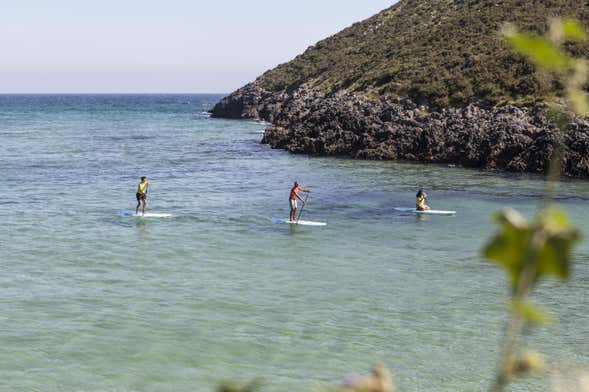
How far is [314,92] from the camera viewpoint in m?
92.1

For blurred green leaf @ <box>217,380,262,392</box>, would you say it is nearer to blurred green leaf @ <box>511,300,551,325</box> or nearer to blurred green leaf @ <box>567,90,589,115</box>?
blurred green leaf @ <box>511,300,551,325</box>

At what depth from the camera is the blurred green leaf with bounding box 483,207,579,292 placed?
1.31 meters

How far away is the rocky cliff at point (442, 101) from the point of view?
5200 centimetres

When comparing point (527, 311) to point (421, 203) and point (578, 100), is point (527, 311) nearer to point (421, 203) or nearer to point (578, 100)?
point (578, 100)

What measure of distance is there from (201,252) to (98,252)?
3.56 metres

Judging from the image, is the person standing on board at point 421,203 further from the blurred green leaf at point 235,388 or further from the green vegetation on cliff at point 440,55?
the blurred green leaf at point 235,388

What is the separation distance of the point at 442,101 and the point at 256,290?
4805 cm

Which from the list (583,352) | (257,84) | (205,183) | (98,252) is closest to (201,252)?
(98,252)

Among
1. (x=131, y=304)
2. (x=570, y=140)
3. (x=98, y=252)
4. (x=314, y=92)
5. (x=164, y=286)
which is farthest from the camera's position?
(x=314, y=92)

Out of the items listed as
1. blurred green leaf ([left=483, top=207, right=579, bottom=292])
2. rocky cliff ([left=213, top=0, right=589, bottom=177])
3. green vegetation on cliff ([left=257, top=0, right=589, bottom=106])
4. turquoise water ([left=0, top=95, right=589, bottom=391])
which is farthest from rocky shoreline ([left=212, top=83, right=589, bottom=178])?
blurred green leaf ([left=483, top=207, right=579, bottom=292])

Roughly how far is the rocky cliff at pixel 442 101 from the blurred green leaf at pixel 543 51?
32.4 m

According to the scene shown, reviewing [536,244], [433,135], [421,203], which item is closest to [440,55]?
[433,135]

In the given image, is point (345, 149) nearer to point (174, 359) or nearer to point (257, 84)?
point (174, 359)

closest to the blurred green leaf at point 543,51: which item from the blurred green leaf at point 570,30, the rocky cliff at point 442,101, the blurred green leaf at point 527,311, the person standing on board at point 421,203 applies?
the blurred green leaf at point 570,30
